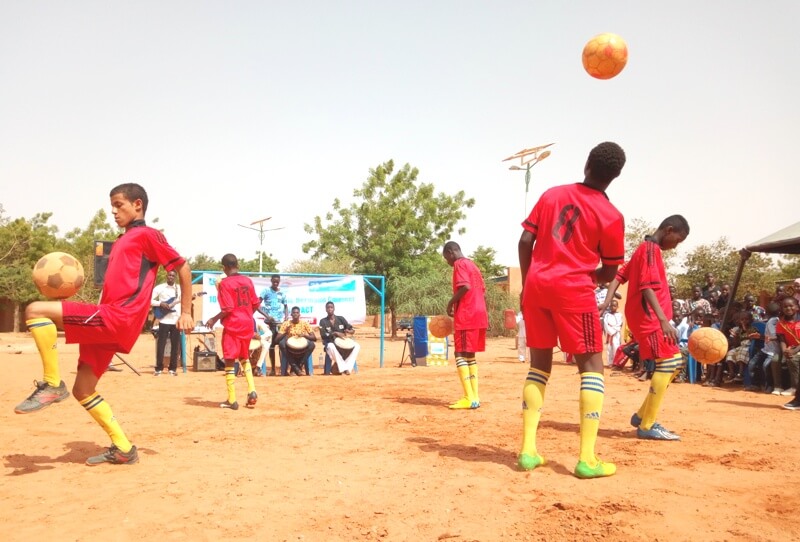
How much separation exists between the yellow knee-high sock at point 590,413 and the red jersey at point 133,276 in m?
3.34

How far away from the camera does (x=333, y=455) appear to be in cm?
536

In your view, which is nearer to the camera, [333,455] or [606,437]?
[333,455]

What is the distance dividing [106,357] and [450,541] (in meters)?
3.23

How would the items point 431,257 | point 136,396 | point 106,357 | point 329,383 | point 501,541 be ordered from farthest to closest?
1. point 431,257
2. point 329,383
3. point 136,396
4. point 106,357
5. point 501,541

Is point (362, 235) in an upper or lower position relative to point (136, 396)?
upper

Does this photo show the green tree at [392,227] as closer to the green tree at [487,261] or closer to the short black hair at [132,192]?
the green tree at [487,261]

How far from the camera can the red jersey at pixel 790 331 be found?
9727 millimetres

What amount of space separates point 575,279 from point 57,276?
13.1 feet

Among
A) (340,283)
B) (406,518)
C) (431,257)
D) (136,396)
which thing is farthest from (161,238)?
(431,257)

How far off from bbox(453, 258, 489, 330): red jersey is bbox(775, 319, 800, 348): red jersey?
5152 millimetres

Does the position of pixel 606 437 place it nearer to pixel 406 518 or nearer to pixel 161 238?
pixel 406 518

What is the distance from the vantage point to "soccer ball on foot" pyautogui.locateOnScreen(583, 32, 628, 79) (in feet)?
25.1

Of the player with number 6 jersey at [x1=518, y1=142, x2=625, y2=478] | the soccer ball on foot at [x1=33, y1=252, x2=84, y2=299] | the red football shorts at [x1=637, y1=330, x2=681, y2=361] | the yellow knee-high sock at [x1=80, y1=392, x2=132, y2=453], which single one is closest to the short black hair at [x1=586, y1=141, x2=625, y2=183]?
the player with number 6 jersey at [x1=518, y1=142, x2=625, y2=478]

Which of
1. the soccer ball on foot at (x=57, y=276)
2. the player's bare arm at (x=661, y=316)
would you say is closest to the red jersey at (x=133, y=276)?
the soccer ball on foot at (x=57, y=276)
